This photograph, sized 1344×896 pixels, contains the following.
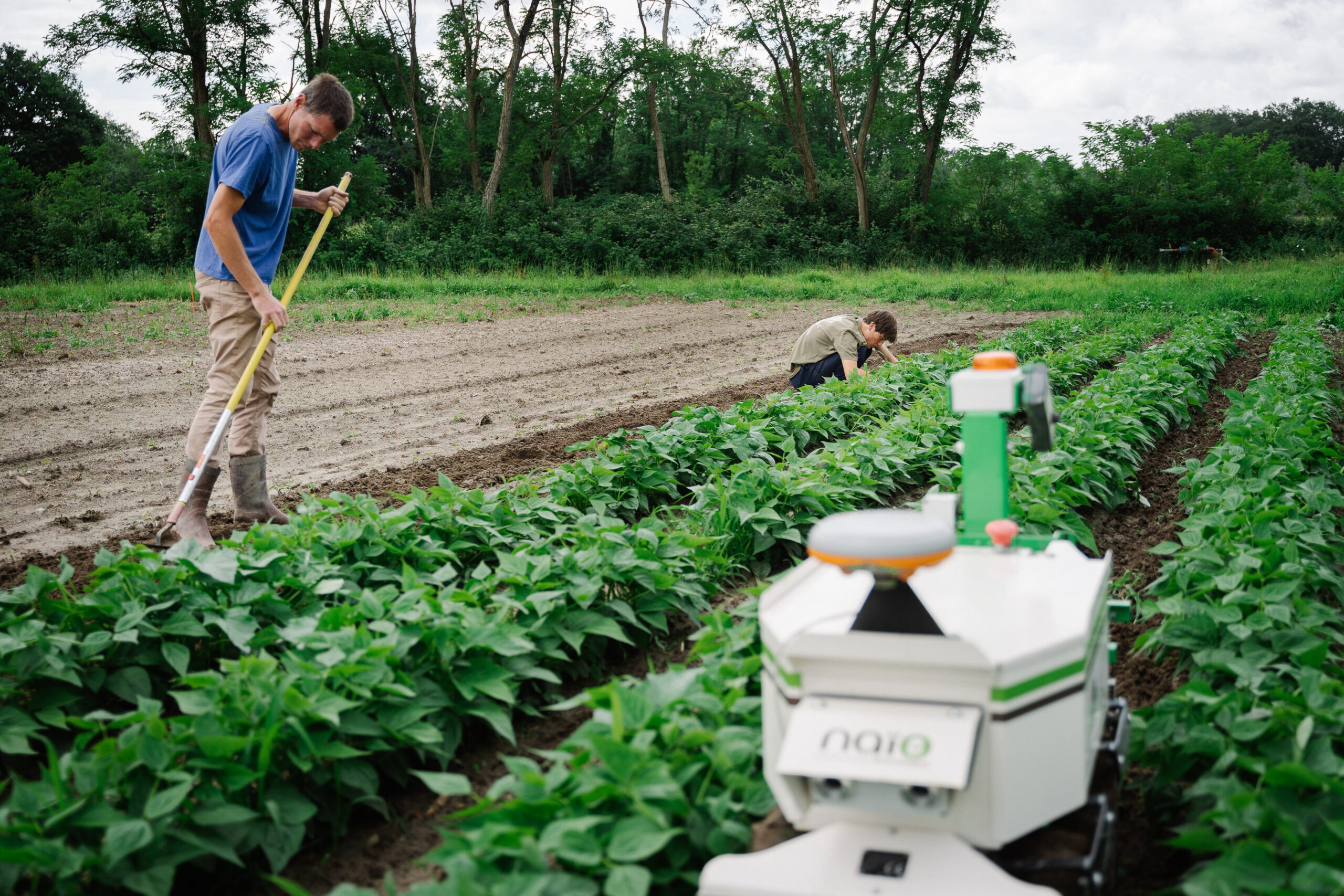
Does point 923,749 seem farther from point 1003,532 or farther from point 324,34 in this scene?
point 324,34

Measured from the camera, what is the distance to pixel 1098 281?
843 inches

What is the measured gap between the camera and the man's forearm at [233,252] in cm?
421

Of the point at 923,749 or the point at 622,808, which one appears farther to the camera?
the point at 622,808

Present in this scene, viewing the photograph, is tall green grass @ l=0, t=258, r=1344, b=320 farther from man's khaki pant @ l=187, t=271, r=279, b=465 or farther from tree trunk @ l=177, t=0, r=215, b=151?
tree trunk @ l=177, t=0, r=215, b=151

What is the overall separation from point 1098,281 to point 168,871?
2287 centimetres

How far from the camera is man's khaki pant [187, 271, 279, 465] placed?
4.40 m

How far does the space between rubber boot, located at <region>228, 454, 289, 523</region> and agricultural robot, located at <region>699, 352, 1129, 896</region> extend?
11.6 feet

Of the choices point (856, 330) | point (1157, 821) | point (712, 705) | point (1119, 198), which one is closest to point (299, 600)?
point (712, 705)

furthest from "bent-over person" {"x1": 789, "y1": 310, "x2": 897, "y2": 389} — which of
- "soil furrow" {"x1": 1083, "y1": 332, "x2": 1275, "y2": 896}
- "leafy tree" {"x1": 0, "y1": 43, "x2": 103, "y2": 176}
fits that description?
"leafy tree" {"x1": 0, "y1": 43, "x2": 103, "y2": 176}

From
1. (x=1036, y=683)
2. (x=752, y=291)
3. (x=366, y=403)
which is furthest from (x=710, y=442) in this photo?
(x=752, y=291)

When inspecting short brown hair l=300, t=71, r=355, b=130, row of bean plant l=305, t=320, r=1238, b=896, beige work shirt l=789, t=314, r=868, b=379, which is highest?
short brown hair l=300, t=71, r=355, b=130

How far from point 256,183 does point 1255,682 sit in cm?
438

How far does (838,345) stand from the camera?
7902 mm

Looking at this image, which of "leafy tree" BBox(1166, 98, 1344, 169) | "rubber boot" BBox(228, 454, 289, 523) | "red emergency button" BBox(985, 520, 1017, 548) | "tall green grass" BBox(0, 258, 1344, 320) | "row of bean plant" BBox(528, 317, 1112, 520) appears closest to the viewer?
"red emergency button" BBox(985, 520, 1017, 548)
